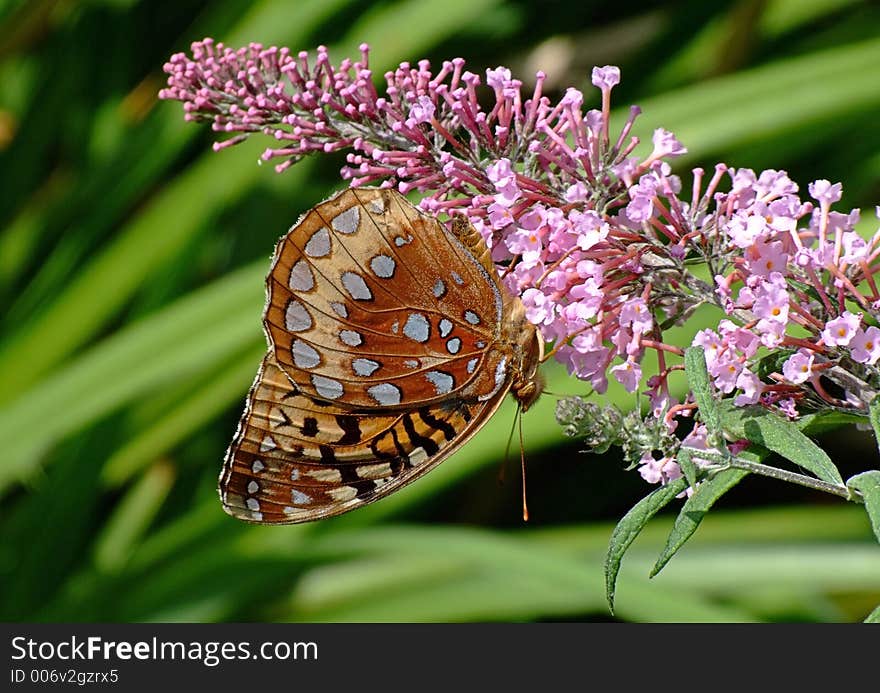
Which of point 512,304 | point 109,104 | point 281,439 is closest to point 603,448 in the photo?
point 512,304

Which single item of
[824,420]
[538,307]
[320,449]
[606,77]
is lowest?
[824,420]

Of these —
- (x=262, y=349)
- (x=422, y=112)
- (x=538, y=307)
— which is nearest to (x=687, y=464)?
(x=538, y=307)

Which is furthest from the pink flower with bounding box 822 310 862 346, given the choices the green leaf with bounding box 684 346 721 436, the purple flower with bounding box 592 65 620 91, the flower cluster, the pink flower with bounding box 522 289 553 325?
the purple flower with bounding box 592 65 620 91

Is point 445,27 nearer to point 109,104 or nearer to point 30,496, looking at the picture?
point 109,104

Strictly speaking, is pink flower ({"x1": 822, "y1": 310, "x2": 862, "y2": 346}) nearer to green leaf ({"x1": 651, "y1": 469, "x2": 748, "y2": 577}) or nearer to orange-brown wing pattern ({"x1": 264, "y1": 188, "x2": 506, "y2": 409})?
green leaf ({"x1": 651, "y1": 469, "x2": 748, "y2": 577})

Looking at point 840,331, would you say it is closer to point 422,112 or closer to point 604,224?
point 604,224
